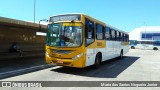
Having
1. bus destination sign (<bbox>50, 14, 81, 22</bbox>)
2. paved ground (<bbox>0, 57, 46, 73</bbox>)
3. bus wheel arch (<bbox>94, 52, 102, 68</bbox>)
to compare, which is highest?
bus destination sign (<bbox>50, 14, 81, 22</bbox>)

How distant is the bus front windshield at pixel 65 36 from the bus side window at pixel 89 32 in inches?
23.7

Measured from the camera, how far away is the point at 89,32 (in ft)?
38.8

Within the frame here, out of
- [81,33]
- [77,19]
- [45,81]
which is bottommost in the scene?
[45,81]

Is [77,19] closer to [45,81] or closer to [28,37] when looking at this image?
[45,81]

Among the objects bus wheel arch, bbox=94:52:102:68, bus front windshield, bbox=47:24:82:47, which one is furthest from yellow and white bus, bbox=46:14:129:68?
bus wheel arch, bbox=94:52:102:68

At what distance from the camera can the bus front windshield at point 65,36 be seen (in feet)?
36.0

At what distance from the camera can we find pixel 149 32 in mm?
91062

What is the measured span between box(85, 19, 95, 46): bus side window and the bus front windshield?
1.98 feet

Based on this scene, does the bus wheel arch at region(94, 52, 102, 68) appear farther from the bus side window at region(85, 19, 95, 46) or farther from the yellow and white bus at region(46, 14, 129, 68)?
the bus side window at region(85, 19, 95, 46)

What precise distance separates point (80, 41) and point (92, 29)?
178 cm

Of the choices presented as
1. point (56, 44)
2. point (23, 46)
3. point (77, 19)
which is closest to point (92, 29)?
point (77, 19)

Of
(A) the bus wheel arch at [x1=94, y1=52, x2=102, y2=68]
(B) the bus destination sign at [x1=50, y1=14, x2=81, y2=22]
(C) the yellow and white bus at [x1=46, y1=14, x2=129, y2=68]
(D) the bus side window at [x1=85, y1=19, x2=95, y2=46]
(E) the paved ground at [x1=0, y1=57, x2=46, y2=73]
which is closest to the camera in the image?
(C) the yellow and white bus at [x1=46, y1=14, x2=129, y2=68]

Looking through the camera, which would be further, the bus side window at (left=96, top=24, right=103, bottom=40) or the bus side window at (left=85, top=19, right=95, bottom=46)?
the bus side window at (left=96, top=24, right=103, bottom=40)

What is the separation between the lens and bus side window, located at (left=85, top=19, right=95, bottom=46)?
11.5 meters
